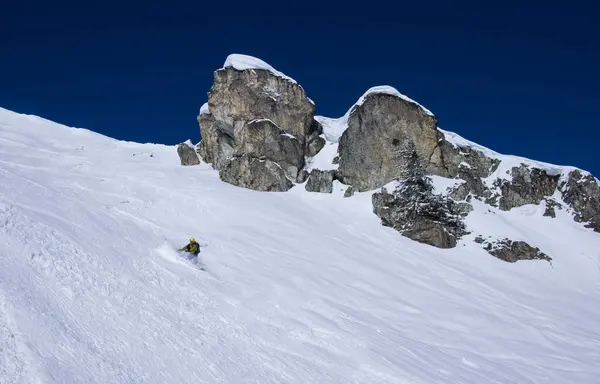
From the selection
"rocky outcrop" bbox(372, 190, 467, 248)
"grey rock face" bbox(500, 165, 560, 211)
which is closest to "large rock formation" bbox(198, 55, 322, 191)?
"rocky outcrop" bbox(372, 190, 467, 248)

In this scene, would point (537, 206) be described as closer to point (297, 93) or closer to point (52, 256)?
point (297, 93)

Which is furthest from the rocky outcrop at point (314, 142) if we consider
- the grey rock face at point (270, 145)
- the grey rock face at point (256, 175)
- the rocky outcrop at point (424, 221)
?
the rocky outcrop at point (424, 221)

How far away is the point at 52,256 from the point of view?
618 inches

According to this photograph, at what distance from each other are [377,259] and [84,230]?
15514 mm

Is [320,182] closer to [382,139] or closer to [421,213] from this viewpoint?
[382,139]

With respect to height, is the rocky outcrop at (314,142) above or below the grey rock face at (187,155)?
above

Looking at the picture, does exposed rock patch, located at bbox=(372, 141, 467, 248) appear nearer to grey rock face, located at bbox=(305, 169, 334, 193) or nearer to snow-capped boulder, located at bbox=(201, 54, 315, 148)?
grey rock face, located at bbox=(305, 169, 334, 193)

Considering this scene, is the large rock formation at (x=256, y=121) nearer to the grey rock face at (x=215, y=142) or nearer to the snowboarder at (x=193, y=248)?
the grey rock face at (x=215, y=142)

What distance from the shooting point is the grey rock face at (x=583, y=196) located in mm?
38000

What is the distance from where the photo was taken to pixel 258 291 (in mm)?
18656

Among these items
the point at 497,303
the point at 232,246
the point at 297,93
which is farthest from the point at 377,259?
the point at 297,93

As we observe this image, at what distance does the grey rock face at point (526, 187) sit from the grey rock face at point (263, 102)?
17985 mm

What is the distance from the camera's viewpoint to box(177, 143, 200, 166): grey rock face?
155 feet

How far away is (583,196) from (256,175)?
2624 cm
